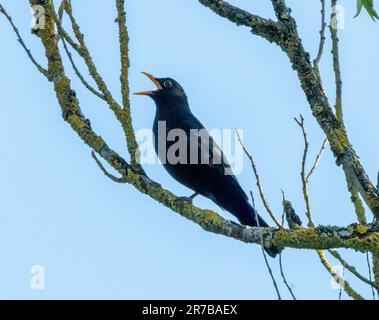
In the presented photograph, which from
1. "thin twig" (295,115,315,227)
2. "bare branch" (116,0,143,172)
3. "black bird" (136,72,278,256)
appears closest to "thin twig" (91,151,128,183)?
"bare branch" (116,0,143,172)

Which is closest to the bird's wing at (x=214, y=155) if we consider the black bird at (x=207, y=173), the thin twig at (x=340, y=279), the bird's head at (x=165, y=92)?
the black bird at (x=207, y=173)

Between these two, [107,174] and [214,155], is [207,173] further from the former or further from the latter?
[107,174]

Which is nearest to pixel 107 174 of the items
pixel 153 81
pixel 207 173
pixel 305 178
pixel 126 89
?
pixel 126 89

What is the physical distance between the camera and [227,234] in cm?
493

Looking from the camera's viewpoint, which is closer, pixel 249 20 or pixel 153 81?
pixel 249 20

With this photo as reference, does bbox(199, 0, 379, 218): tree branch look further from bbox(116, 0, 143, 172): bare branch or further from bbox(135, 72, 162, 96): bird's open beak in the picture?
bbox(135, 72, 162, 96): bird's open beak

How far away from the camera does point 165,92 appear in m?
8.47

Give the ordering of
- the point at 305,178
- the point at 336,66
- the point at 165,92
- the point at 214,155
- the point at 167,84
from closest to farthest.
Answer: the point at 305,178 → the point at 336,66 → the point at 214,155 → the point at 165,92 → the point at 167,84

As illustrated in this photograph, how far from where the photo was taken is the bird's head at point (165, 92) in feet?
27.6

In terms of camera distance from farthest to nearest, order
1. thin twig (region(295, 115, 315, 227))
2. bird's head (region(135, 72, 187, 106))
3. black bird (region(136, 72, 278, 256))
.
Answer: bird's head (region(135, 72, 187, 106)), black bird (region(136, 72, 278, 256)), thin twig (region(295, 115, 315, 227))

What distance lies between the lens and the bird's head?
8.41 m

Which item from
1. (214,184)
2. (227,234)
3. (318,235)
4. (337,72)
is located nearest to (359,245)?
(318,235)
